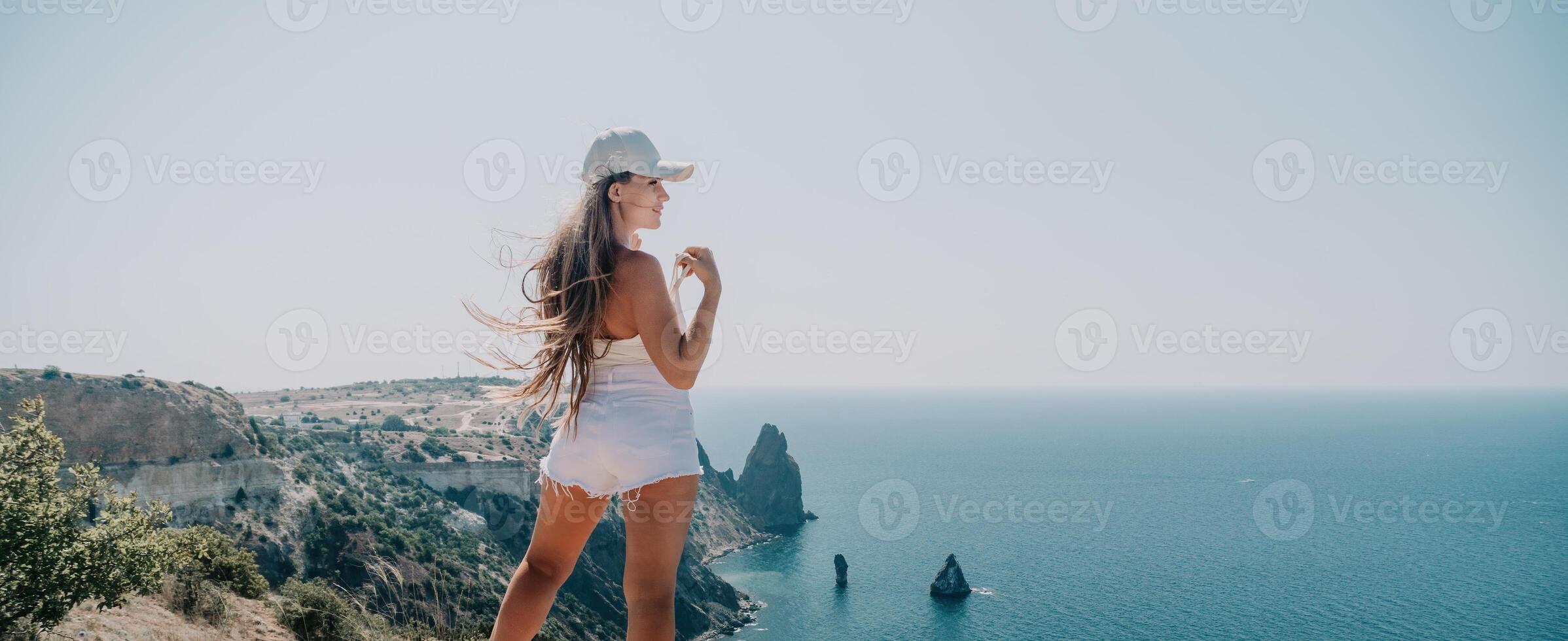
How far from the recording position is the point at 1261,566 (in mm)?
60250

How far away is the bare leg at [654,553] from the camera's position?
2.15 meters

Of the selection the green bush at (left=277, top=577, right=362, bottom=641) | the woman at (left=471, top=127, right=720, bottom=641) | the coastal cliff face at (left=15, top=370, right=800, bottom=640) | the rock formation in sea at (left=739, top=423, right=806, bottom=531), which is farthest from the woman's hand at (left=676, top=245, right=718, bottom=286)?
the rock formation in sea at (left=739, top=423, right=806, bottom=531)

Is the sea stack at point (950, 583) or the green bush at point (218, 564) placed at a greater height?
the green bush at point (218, 564)

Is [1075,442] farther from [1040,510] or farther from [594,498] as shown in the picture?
[594,498]

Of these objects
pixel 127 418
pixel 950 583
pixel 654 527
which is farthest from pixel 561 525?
pixel 950 583

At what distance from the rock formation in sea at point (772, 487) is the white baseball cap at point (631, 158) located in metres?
81.0

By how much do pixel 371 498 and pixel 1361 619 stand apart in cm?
5335

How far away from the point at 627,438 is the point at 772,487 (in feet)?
273

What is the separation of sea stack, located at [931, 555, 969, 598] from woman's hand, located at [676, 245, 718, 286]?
179 ft

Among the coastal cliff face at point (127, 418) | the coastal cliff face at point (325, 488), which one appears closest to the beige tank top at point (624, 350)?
the coastal cliff face at point (325, 488)

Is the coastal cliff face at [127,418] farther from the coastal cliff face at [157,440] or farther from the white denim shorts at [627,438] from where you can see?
the white denim shorts at [627,438]

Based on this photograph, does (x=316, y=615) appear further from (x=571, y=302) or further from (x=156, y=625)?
(x=571, y=302)

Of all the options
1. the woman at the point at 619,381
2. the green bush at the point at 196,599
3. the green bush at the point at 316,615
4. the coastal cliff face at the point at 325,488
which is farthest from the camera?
the coastal cliff face at the point at 325,488

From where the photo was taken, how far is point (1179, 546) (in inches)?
2601
